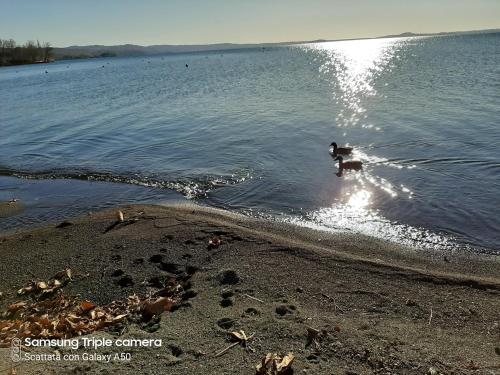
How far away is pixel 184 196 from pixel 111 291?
643 cm

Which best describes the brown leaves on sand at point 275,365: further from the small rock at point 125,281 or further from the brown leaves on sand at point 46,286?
the brown leaves on sand at point 46,286

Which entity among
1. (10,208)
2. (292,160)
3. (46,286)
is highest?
(292,160)

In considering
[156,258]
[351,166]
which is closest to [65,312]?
[156,258]

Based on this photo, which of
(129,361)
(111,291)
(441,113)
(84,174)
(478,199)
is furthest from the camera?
(441,113)

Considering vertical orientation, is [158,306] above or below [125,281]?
above

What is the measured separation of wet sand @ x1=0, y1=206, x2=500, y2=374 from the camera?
17.5ft

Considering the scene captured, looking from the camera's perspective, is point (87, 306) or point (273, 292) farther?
point (273, 292)

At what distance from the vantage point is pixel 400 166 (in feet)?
50.0

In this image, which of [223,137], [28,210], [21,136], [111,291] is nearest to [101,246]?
[111,291]

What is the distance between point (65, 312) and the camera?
6.87 meters

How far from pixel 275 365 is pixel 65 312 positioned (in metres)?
3.80

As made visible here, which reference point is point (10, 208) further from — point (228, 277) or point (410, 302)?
point (410, 302)

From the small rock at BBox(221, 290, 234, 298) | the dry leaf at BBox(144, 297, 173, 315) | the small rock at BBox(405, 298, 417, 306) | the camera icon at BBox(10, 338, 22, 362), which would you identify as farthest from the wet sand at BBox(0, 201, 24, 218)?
the small rock at BBox(405, 298, 417, 306)

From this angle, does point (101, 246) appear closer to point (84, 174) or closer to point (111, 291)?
point (111, 291)
